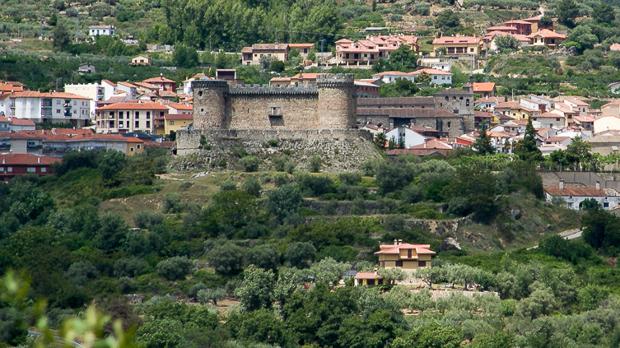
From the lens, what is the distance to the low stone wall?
54.0 m

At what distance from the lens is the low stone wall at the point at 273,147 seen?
5400cm

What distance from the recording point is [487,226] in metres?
51.4

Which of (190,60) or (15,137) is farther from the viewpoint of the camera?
(190,60)

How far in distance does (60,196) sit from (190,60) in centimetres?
2434

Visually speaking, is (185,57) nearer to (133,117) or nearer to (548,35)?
(133,117)

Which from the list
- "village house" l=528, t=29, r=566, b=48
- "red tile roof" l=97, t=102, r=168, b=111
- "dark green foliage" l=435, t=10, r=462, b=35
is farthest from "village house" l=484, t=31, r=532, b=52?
"red tile roof" l=97, t=102, r=168, b=111

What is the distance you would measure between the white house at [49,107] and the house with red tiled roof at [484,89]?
17.7 metres

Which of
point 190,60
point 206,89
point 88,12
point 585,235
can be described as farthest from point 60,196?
point 88,12

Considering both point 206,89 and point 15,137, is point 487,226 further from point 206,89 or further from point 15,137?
point 15,137

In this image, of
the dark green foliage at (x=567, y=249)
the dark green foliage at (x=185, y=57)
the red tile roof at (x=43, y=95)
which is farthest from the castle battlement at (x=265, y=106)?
the dark green foliage at (x=185, y=57)

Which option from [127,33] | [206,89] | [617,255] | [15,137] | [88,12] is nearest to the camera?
[617,255]

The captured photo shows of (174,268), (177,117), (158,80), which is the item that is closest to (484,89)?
(158,80)

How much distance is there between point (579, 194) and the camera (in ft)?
182

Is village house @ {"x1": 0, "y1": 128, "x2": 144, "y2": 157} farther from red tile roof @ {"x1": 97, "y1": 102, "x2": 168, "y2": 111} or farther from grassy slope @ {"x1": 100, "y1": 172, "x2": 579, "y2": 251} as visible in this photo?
grassy slope @ {"x1": 100, "y1": 172, "x2": 579, "y2": 251}
